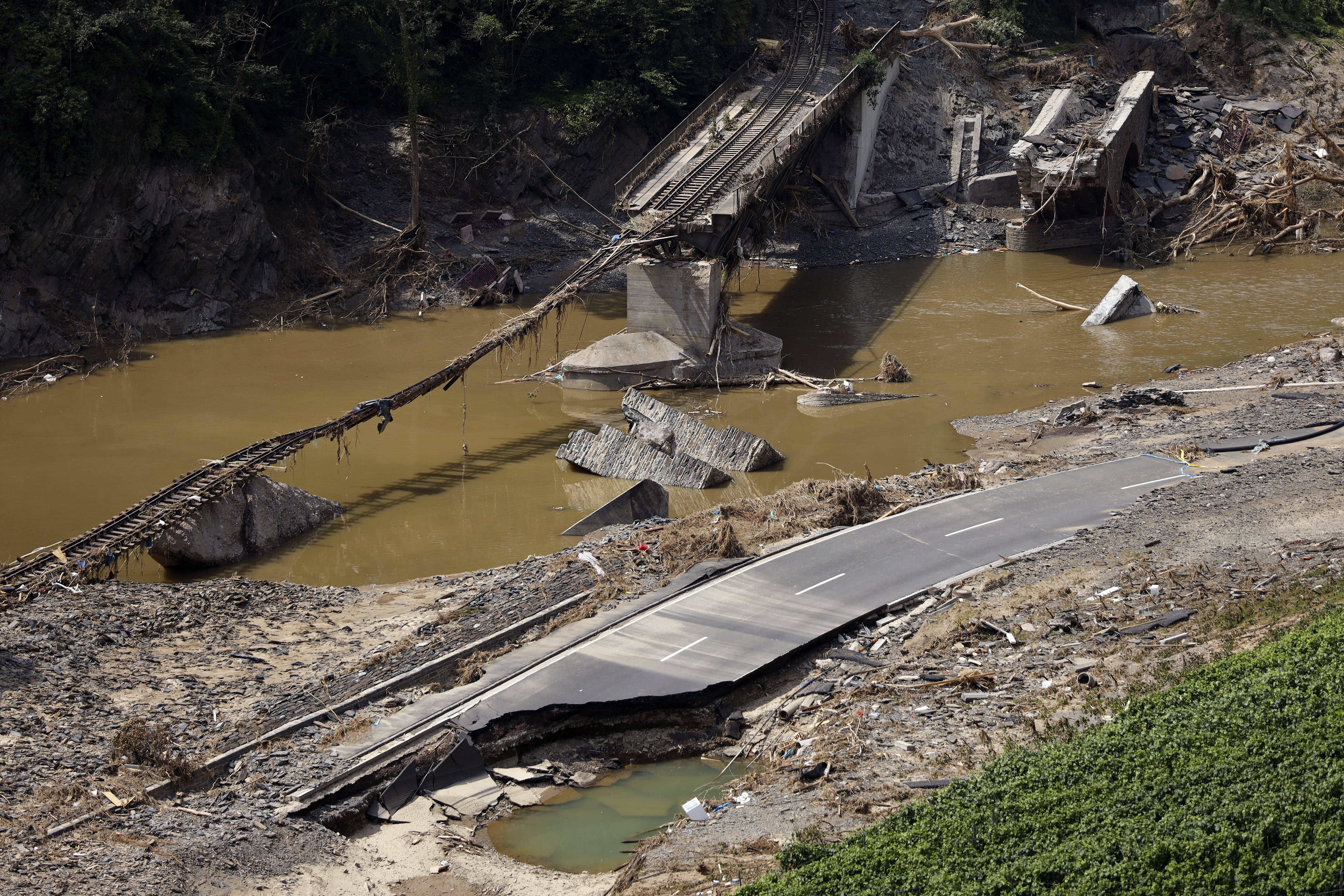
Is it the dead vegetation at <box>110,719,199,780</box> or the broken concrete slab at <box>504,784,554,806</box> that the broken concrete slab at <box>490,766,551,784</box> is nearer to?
the broken concrete slab at <box>504,784,554,806</box>

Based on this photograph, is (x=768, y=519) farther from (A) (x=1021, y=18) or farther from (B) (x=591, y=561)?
(A) (x=1021, y=18)

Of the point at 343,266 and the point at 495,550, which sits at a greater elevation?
the point at 343,266

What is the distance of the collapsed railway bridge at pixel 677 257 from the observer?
21734 millimetres

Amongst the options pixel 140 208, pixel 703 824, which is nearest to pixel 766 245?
pixel 140 208

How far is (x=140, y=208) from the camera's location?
38.4 m

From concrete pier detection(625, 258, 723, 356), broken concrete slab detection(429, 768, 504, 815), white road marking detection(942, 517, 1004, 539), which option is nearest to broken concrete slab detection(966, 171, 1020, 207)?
concrete pier detection(625, 258, 723, 356)

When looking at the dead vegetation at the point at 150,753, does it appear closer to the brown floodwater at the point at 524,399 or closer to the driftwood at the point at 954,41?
the brown floodwater at the point at 524,399

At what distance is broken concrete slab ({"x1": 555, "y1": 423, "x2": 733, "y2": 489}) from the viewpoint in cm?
2753

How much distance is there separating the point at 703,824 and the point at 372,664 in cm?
653

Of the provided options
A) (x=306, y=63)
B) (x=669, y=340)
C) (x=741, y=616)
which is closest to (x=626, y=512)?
(x=741, y=616)

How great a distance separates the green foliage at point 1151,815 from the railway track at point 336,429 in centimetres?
1501

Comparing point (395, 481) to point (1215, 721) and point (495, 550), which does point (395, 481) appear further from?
point (1215, 721)

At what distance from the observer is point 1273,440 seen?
79.5ft

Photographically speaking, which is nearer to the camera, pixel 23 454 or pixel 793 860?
pixel 793 860
